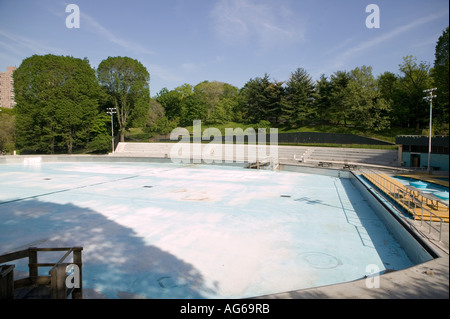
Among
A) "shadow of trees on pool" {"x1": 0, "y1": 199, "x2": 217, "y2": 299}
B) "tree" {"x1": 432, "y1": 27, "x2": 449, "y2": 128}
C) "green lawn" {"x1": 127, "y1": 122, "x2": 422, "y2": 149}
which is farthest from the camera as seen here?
"green lawn" {"x1": 127, "y1": 122, "x2": 422, "y2": 149}

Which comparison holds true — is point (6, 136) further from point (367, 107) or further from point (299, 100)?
point (367, 107)

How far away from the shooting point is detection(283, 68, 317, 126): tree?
5016 cm

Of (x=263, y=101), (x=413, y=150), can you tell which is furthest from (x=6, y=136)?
(x=413, y=150)

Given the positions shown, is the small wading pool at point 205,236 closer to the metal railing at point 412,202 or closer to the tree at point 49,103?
the metal railing at point 412,202

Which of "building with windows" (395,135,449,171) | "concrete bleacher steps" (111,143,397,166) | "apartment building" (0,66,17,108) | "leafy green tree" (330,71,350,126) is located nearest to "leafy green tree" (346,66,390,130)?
"leafy green tree" (330,71,350,126)

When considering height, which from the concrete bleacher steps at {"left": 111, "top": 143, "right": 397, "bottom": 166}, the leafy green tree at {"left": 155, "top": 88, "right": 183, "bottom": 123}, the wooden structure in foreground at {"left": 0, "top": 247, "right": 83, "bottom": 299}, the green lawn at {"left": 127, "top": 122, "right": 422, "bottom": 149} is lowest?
the wooden structure in foreground at {"left": 0, "top": 247, "right": 83, "bottom": 299}

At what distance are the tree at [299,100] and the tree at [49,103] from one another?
117 feet

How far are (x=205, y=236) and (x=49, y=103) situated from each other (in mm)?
44651

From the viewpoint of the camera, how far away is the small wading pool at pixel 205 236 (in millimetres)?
7082

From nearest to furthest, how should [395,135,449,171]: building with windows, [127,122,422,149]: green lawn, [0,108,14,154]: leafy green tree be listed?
[395,135,449,171]: building with windows → [127,122,422,149]: green lawn → [0,108,14,154]: leafy green tree

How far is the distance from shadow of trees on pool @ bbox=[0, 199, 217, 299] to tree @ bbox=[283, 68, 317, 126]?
141ft

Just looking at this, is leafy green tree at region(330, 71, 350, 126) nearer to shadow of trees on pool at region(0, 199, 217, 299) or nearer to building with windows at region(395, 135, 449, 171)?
building with windows at region(395, 135, 449, 171)
